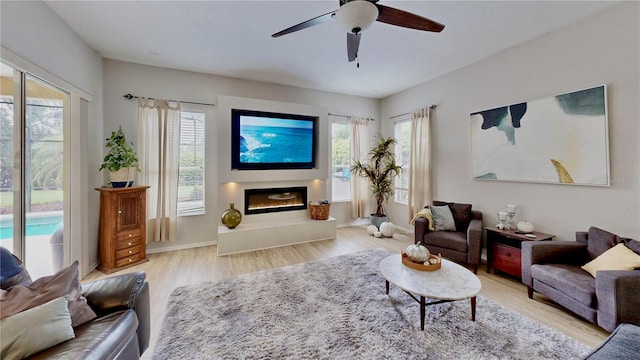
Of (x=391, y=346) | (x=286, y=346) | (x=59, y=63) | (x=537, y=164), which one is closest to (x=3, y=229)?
(x=59, y=63)

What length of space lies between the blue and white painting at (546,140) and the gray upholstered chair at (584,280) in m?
0.70

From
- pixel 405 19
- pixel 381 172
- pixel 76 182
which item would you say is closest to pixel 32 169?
pixel 76 182

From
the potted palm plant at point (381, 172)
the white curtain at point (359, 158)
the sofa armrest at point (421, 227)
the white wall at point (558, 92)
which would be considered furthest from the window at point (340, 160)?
the sofa armrest at point (421, 227)

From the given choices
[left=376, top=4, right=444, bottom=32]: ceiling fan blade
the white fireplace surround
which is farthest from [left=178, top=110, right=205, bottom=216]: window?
[left=376, top=4, right=444, bottom=32]: ceiling fan blade

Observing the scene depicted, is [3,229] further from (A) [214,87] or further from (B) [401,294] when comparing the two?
(B) [401,294]

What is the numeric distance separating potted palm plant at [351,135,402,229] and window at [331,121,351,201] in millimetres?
251

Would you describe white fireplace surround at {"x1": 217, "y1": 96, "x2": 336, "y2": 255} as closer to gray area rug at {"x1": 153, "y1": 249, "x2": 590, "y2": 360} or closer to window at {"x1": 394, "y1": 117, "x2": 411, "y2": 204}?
gray area rug at {"x1": 153, "y1": 249, "x2": 590, "y2": 360}

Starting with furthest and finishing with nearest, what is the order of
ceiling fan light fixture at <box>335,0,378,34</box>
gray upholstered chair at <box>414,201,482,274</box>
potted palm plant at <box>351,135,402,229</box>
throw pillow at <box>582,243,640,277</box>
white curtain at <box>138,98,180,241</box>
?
potted palm plant at <box>351,135,402,229</box> → white curtain at <box>138,98,180,241</box> → gray upholstered chair at <box>414,201,482,274</box> → throw pillow at <box>582,243,640,277</box> → ceiling fan light fixture at <box>335,0,378,34</box>

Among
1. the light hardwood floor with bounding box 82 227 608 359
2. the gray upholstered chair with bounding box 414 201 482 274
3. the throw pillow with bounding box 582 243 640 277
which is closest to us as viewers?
the throw pillow with bounding box 582 243 640 277

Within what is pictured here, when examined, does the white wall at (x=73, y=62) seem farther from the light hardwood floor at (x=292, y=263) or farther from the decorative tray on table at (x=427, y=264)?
the decorative tray on table at (x=427, y=264)

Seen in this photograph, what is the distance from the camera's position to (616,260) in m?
2.01

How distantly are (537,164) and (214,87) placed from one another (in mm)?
4885

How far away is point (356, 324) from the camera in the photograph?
2.03m

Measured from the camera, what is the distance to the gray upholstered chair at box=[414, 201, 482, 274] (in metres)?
3.02
